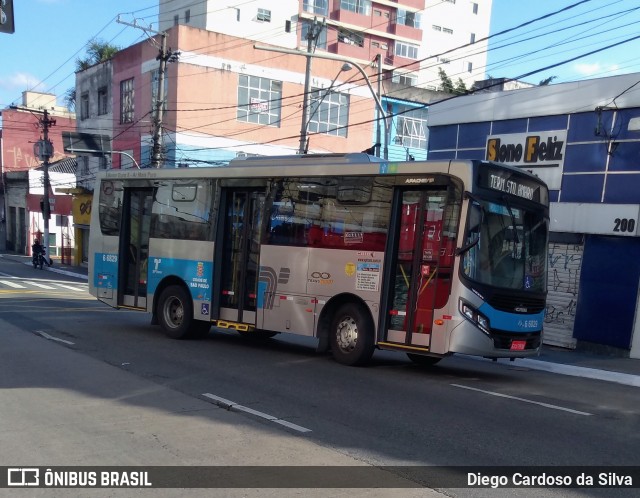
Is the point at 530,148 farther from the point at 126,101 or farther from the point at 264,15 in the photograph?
the point at 264,15

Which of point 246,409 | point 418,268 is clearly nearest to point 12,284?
point 418,268

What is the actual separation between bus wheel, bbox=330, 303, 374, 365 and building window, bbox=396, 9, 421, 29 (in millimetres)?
60437

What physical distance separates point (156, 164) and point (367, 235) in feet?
59.5

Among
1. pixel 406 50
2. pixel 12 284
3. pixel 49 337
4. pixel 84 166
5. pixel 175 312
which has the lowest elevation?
pixel 12 284

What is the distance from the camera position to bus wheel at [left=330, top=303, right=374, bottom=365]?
10214 mm

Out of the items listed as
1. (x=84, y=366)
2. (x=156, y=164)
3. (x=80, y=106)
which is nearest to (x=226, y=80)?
(x=156, y=164)

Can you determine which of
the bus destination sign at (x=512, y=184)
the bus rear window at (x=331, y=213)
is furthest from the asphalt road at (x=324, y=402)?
the bus destination sign at (x=512, y=184)

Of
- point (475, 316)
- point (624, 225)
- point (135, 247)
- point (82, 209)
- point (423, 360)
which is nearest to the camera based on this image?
point (475, 316)

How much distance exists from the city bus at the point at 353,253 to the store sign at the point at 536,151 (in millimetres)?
6717

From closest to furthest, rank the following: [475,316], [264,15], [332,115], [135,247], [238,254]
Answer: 1. [475,316]
2. [238,254]
3. [135,247]
4. [332,115]
5. [264,15]

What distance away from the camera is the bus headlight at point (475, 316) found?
9172 millimetres

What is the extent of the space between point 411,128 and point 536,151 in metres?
27.5

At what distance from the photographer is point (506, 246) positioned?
31.9 ft

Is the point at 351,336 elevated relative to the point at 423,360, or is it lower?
elevated
